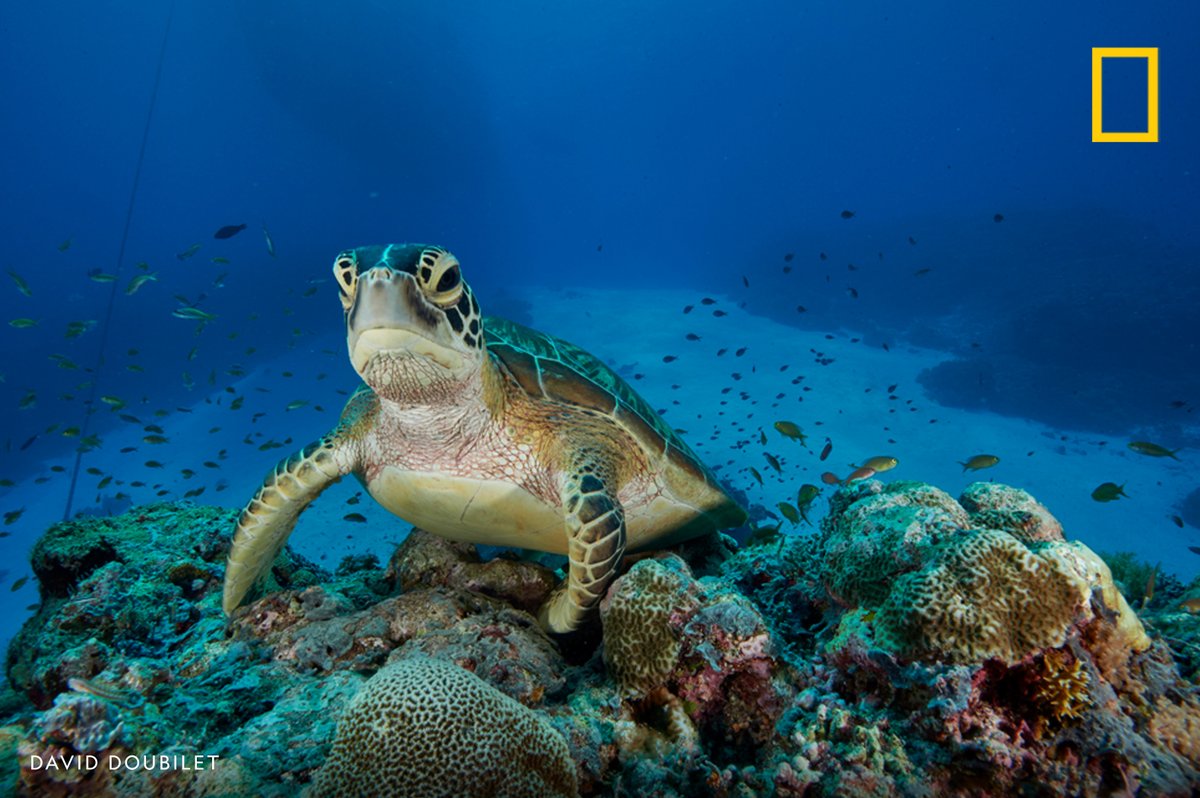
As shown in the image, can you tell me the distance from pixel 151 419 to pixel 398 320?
29.5 meters

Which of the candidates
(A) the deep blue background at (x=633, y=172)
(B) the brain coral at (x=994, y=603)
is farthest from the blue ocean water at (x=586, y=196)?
Result: (B) the brain coral at (x=994, y=603)

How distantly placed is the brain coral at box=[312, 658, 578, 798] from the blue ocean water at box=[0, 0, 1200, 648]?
10111 millimetres

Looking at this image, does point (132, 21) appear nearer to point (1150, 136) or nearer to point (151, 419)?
point (151, 419)

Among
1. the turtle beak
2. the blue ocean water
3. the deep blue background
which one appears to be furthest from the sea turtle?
the deep blue background

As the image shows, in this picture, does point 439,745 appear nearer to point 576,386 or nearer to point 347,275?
point 347,275

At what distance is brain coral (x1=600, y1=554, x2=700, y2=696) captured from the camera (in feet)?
5.84

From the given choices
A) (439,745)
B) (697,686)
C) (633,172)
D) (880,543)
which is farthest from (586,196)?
(439,745)

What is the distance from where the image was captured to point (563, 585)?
2.82 meters

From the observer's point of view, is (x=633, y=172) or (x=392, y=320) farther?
(x=633, y=172)

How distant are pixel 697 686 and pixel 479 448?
1587 mm

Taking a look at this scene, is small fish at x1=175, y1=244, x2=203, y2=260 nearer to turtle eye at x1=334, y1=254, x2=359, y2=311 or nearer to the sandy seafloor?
the sandy seafloor

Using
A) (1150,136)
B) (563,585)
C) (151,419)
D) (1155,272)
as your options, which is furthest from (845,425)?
(151,419)

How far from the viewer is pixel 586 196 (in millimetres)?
122000

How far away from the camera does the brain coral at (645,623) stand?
1779 millimetres
